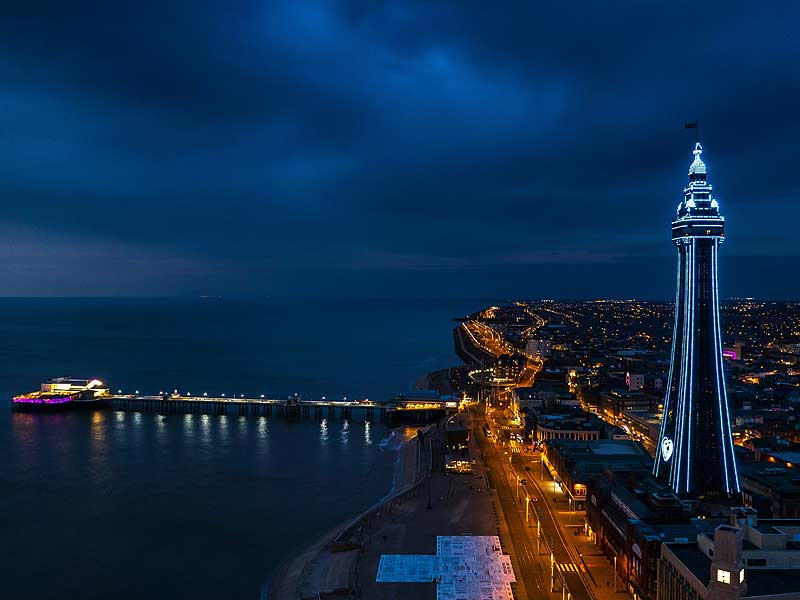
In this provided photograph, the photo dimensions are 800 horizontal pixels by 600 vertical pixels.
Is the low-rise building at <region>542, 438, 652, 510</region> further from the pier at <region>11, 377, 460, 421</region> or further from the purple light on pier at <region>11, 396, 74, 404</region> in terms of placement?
the purple light on pier at <region>11, 396, 74, 404</region>

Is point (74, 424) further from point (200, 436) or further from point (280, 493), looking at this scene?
point (280, 493)

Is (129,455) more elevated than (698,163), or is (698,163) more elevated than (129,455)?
(698,163)

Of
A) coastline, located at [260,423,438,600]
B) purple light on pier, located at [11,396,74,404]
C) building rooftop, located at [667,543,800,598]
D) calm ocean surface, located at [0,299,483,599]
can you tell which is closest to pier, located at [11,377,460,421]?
purple light on pier, located at [11,396,74,404]

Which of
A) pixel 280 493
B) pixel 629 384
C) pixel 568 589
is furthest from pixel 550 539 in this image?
pixel 629 384

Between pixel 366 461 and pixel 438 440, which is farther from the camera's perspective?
pixel 438 440

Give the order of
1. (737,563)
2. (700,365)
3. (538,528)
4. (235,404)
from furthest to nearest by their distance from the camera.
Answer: (235,404) < (538,528) < (700,365) < (737,563)

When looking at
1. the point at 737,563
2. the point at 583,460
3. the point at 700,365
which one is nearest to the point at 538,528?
the point at 583,460

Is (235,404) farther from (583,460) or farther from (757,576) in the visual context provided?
(757,576)

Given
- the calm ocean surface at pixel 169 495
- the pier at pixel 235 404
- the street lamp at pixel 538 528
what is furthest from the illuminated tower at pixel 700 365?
the pier at pixel 235 404
